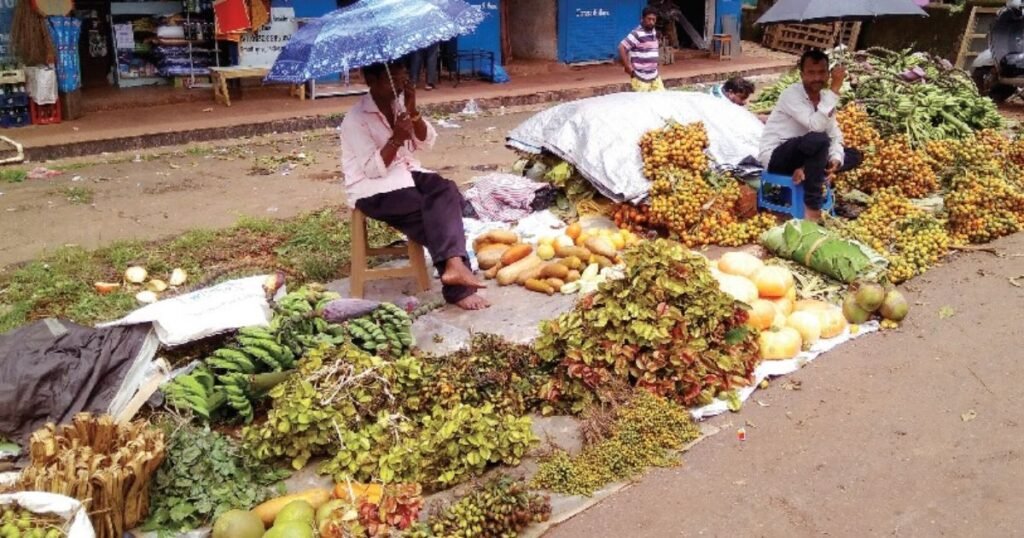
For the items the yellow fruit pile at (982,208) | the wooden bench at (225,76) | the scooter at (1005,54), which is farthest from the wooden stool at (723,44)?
the yellow fruit pile at (982,208)

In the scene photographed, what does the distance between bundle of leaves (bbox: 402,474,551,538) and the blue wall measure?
13.9m

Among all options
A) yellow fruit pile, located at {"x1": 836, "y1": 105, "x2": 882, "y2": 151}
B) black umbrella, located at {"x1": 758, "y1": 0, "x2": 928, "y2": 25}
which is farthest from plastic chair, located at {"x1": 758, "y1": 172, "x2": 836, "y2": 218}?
black umbrella, located at {"x1": 758, "y1": 0, "x2": 928, "y2": 25}

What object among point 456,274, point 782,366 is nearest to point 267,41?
point 456,274

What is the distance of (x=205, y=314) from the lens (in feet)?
Answer: 14.0

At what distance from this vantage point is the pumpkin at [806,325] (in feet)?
15.9

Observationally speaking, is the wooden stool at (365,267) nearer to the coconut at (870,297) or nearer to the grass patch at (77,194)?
the coconut at (870,297)

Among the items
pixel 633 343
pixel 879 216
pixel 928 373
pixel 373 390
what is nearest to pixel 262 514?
pixel 373 390

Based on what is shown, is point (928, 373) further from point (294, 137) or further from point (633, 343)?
point (294, 137)

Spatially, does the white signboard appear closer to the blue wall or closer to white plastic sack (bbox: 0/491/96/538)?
the blue wall

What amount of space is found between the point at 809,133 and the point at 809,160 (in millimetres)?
192

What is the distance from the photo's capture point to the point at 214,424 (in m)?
4.07

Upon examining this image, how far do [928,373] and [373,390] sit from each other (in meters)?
2.82

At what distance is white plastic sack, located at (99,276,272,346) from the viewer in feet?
13.5

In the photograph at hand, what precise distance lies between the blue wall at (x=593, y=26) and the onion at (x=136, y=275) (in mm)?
11671
